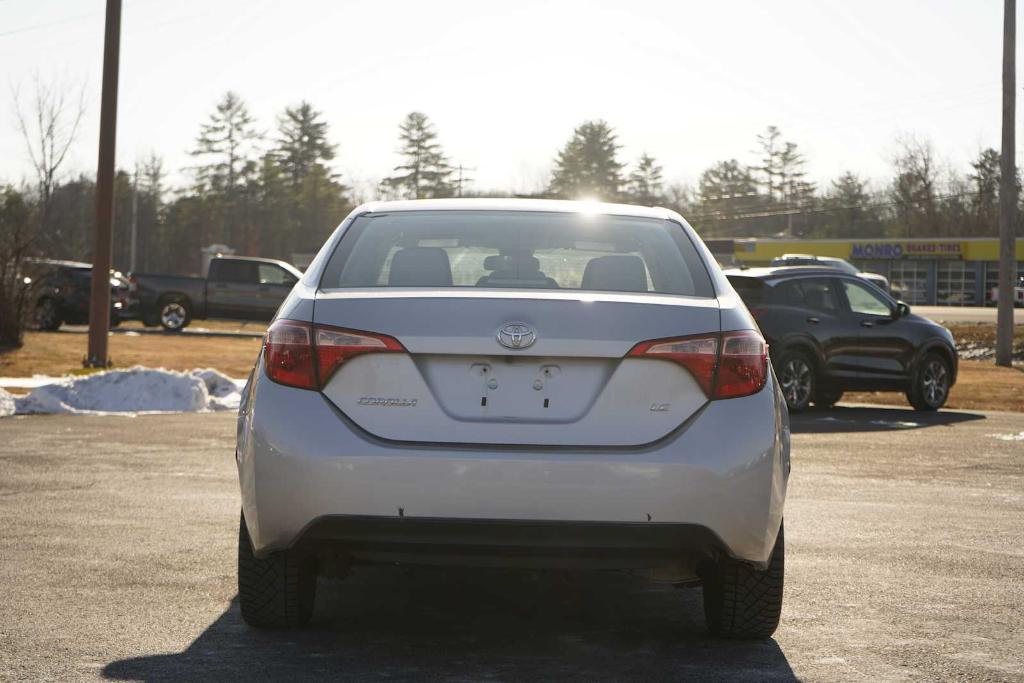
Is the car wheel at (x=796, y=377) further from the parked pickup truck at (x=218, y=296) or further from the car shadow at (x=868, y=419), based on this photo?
the parked pickup truck at (x=218, y=296)

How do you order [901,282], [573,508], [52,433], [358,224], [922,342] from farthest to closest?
[901,282]
[922,342]
[52,433]
[358,224]
[573,508]

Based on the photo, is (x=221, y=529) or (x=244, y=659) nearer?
(x=244, y=659)

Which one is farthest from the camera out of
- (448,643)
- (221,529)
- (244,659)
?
(221,529)

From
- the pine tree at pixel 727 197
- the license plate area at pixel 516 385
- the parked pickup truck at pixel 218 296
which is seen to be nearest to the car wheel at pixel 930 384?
the license plate area at pixel 516 385

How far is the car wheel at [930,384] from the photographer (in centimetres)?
1761

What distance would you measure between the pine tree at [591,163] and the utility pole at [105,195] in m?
90.2

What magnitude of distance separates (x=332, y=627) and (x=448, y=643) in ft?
1.68

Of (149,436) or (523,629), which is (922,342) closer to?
(149,436)

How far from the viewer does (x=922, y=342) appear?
695 inches

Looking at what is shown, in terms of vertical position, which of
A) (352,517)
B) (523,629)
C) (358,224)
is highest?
(358,224)

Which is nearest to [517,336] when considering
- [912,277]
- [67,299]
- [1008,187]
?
[1008,187]

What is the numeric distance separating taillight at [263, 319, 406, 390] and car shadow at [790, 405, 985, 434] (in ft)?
33.9

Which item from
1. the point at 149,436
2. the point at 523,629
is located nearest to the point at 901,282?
the point at 149,436

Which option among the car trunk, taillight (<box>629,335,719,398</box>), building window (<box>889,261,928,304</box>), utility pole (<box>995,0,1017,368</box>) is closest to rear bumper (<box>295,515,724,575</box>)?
the car trunk
